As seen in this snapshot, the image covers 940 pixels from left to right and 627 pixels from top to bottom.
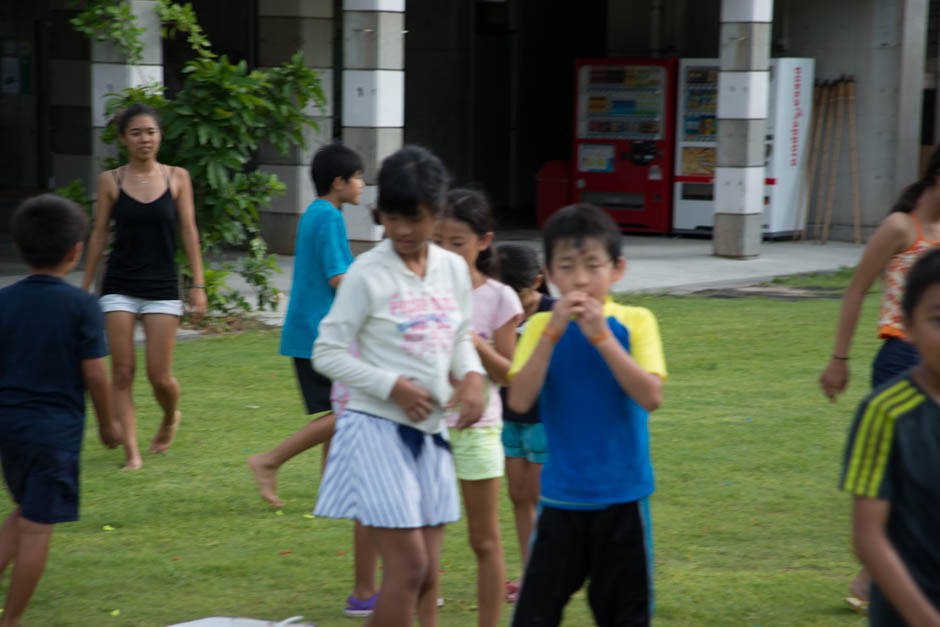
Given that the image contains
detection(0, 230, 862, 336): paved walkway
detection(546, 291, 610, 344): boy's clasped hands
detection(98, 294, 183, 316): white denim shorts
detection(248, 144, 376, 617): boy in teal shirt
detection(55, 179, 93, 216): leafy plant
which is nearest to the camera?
detection(546, 291, 610, 344): boy's clasped hands

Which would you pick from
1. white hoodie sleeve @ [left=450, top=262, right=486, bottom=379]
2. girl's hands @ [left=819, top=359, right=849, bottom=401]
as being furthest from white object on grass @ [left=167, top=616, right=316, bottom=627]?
girl's hands @ [left=819, top=359, right=849, bottom=401]

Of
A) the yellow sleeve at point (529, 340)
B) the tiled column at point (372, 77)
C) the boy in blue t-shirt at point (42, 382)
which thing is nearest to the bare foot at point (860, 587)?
the yellow sleeve at point (529, 340)

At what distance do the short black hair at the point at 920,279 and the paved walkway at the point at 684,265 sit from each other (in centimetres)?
847

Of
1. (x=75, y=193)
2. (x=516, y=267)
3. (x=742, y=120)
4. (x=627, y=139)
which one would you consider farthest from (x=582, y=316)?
(x=627, y=139)

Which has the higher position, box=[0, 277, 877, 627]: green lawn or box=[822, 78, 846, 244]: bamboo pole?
box=[822, 78, 846, 244]: bamboo pole

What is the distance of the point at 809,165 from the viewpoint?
56.6 ft

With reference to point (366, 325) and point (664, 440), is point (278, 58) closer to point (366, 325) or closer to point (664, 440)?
point (664, 440)

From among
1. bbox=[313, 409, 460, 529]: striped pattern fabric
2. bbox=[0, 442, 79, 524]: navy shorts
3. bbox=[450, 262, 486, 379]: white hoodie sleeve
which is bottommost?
bbox=[0, 442, 79, 524]: navy shorts

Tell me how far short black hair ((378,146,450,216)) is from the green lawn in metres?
1.65

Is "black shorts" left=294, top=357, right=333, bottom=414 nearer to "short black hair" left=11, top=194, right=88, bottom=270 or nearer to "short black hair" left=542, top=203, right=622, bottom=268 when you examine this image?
"short black hair" left=11, top=194, right=88, bottom=270

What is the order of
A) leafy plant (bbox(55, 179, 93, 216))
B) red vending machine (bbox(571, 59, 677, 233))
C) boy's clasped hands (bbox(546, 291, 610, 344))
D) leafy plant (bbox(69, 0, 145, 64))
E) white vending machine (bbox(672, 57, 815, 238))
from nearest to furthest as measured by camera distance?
1. boy's clasped hands (bbox(546, 291, 610, 344))
2. leafy plant (bbox(55, 179, 93, 216))
3. leafy plant (bbox(69, 0, 145, 64))
4. white vending machine (bbox(672, 57, 815, 238))
5. red vending machine (bbox(571, 59, 677, 233))

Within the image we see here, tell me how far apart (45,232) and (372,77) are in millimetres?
9155

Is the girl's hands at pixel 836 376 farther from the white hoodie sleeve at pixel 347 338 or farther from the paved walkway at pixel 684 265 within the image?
the paved walkway at pixel 684 265

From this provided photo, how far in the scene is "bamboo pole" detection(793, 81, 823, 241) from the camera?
674 inches
